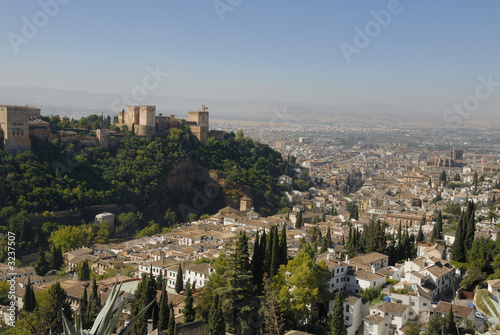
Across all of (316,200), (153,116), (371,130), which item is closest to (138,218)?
(153,116)

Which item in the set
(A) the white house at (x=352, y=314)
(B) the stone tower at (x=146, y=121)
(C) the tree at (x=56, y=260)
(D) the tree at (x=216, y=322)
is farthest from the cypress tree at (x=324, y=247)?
(B) the stone tower at (x=146, y=121)

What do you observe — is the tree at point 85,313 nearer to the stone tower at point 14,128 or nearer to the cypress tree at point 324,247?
the cypress tree at point 324,247

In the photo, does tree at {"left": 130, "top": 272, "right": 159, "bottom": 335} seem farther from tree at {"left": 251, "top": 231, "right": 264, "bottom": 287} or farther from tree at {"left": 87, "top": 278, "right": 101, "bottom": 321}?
tree at {"left": 251, "top": 231, "right": 264, "bottom": 287}

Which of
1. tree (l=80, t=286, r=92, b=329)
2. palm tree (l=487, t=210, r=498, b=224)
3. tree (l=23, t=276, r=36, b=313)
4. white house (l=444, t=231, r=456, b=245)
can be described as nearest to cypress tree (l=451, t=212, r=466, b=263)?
white house (l=444, t=231, r=456, b=245)

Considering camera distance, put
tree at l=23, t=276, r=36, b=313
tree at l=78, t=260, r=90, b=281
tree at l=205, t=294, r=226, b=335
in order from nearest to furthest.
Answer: tree at l=205, t=294, r=226, b=335 → tree at l=23, t=276, r=36, b=313 → tree at l=78, t=260, r=90, b=281

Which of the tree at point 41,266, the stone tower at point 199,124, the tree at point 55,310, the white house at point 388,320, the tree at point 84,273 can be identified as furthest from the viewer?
the stone tower at point 199,124
